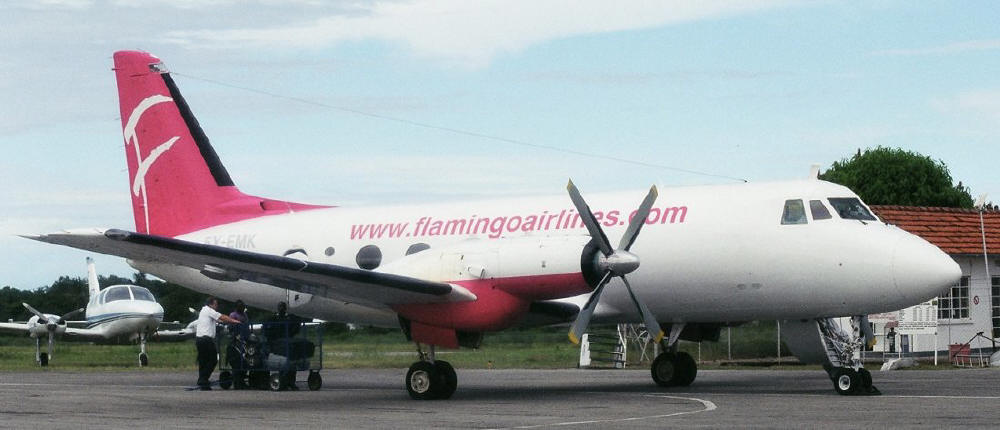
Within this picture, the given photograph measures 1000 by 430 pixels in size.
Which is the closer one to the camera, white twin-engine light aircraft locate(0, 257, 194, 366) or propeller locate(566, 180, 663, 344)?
propeller locate(566, 180, 663, 344)

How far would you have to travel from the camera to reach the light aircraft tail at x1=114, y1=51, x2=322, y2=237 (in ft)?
77.4

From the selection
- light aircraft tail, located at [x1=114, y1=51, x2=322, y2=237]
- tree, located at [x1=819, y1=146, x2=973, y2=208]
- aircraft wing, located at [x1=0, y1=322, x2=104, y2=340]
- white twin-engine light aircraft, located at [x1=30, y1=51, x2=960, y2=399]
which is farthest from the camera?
tree, located at [x1=819, y1=146, x2=973, y2=208]

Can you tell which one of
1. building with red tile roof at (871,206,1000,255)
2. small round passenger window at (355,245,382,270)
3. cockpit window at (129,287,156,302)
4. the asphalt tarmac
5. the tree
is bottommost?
the asphalt tarmac

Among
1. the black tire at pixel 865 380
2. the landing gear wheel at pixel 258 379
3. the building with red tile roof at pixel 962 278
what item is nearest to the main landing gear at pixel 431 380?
the landing gear wheel at pixel 258 379

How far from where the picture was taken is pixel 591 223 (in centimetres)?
1661

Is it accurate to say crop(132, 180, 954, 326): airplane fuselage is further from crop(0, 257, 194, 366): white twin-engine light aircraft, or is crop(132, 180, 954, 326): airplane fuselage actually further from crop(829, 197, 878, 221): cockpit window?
crop(0, 257, 194, 366): white twin-engine light aircraft

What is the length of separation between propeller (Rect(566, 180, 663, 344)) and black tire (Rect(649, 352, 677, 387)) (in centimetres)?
266

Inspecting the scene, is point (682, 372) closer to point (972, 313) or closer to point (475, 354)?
point (972, 313)

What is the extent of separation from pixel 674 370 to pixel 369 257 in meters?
5.24

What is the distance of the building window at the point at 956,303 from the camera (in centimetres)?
3042

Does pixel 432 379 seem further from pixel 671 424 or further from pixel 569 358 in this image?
pixel 569 358

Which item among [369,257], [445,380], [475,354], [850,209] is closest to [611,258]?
[445,380]

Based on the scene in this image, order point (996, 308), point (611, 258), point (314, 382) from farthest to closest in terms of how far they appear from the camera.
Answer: point (996, 308) → point (314, 382) → point (611, 258)

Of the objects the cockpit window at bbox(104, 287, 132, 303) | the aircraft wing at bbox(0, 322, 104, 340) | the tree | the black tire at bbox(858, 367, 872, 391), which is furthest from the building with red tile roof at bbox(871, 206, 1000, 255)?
the tree
